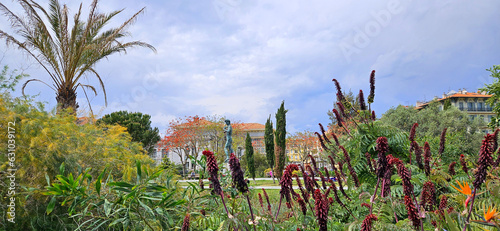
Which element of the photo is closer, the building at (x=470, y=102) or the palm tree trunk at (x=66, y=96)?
the palm tree trunk at (x=66, y=96)

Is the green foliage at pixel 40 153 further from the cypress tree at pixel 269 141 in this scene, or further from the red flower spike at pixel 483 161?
the cypress tree at pixel 269 141

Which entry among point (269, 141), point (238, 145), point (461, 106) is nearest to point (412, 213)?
point (269, 141)

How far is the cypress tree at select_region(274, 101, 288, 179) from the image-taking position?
22.0m

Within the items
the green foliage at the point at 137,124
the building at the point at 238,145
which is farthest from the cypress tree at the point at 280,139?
the green foliage at the point at 137,124

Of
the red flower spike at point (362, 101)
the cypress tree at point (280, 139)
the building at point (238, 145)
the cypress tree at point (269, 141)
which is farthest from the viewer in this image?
the building at point (238, 145)

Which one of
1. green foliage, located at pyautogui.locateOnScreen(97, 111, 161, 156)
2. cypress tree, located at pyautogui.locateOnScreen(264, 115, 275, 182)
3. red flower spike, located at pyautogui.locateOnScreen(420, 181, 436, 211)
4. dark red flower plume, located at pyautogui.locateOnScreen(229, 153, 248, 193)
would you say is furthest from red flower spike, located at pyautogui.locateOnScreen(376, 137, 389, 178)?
green foliage, located at pyautogui.locateOnScreen(97, 111, 161, 156)

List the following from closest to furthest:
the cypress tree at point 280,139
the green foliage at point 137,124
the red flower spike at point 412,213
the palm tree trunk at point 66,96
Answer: the red flower spike at point 412,213, the palm tree trunk at point 66,96, the cypress tree at point 280,139, the green foliage at point 137,124

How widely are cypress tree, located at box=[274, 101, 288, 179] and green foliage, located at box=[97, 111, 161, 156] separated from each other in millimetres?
13744

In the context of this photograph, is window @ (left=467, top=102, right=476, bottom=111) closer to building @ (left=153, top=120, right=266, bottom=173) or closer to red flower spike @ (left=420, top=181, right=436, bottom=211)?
building @ (left=153, top=120, right=266, bottom=173)

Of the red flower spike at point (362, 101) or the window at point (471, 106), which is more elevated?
the window at point (471, 106)

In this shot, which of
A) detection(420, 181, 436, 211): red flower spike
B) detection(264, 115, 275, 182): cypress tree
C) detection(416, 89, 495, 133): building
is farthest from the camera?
detection(416, 89, 495, 133): building

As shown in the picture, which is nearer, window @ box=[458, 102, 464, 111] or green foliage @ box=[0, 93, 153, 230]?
green foliage @ box=[0, 93, 153, 230]

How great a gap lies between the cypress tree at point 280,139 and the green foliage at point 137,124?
45.1ft

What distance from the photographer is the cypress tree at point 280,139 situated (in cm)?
2203
